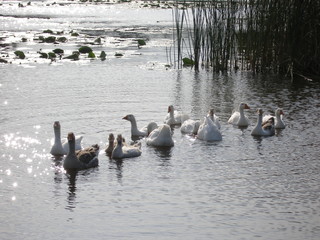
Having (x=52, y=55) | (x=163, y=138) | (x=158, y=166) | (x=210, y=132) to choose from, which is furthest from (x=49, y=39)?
(x=158, y=166)

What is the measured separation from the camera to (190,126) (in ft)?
51.7

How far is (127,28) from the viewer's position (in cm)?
4381

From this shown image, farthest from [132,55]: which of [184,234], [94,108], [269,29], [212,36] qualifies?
[184,234]

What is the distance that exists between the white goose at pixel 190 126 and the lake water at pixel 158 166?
22 centimetres

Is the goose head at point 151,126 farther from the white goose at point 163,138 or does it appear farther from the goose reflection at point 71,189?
the goose reflection at point 71,189

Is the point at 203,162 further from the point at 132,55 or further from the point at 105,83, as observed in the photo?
the point at 132,55

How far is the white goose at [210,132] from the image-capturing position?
14.9m

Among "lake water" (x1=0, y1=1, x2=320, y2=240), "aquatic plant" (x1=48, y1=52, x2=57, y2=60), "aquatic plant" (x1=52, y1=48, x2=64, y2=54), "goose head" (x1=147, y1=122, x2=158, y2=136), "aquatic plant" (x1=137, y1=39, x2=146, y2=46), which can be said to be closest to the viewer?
"lake water" (x1=0, y1=1, x2=320, y2=240)

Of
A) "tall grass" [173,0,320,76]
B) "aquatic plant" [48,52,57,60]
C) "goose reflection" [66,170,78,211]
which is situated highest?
"tall grass" [173,0,320,76]

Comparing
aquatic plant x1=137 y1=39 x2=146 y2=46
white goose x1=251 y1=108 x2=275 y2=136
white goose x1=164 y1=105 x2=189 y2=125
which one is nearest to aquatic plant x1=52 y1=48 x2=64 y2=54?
aquatic plant x1=137 y1=39 x2=146 y2=46

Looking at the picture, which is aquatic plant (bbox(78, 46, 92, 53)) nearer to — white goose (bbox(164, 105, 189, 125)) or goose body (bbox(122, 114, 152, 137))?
white goose (bbox(164, 105, 189, 125))

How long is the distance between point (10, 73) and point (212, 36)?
24.8ft

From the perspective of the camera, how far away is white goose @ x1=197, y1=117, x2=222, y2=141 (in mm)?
14852

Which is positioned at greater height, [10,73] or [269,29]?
[269,29]
